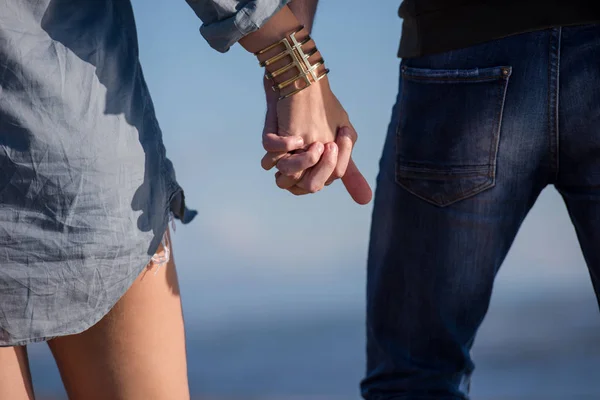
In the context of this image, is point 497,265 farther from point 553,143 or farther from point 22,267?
point 22,267

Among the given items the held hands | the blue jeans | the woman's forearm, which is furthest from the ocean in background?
the woman's forearm

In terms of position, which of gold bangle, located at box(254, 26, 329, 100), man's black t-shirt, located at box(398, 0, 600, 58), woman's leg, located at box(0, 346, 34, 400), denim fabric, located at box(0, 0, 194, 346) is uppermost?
man's black t-shirt, located at box(398, 0, 600, 58)

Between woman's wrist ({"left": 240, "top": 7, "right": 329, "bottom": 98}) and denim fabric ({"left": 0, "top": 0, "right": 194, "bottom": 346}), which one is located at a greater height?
woman's wrist ({"left": 240, "top": 7, "right": 329, "bottom": 98})

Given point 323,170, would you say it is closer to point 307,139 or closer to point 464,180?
point 307,139

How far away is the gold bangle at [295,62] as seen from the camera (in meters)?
1.15

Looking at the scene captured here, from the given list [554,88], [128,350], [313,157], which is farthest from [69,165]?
[554,88]

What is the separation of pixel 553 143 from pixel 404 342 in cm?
45

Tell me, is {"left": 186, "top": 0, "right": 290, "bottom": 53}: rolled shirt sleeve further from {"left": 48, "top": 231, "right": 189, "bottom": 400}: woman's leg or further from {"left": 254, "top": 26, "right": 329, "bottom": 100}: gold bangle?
{"left": 48, "top": 231, "right": 189, "bottom": 400}: woman's leg

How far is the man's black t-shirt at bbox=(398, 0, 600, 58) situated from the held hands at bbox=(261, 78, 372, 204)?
21 centimetres

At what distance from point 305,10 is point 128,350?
1.97ft

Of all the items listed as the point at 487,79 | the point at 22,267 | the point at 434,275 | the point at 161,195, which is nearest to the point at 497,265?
the point at 434,275

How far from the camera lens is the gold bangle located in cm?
115

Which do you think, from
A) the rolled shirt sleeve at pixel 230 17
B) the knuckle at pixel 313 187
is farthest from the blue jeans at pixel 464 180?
the rolled shirt sleeve at pixel 230 17

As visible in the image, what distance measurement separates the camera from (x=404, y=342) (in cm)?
146
